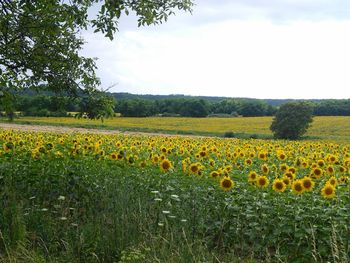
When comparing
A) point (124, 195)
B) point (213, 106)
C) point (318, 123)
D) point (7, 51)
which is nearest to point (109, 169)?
point (124, 195)

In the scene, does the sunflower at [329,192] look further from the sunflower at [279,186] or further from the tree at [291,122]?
the tree at [291,122]

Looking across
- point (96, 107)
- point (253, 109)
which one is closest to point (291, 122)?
point (253, 109)

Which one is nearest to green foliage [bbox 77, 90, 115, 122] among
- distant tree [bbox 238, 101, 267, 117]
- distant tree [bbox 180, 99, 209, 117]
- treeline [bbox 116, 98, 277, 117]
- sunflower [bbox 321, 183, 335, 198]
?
sunflower [bbox 321, 183, 335, 198]

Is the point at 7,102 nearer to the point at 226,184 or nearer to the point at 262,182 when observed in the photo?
the point at 226,184

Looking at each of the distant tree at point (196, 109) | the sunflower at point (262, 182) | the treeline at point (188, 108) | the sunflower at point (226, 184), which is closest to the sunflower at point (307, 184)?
the sunflower at point (262, 182)

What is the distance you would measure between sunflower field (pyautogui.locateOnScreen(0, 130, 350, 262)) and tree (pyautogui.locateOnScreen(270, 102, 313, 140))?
41980mm

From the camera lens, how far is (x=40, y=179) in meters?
6.88

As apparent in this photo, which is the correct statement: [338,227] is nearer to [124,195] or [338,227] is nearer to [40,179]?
[124,195]

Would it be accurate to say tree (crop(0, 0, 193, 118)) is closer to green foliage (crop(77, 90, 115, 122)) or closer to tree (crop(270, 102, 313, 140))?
green foliage (crop(77, 90, 115, 122))

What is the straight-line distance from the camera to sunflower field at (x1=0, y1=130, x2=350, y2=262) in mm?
4641

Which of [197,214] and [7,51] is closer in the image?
[197,214]

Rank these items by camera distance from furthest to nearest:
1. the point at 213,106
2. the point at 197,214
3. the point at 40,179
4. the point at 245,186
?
the point at 213,106 → the point at 40,179 → the point at 245,186 → the point at 197,214

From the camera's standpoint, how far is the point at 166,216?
5480mm

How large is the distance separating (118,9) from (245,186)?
115 inches
